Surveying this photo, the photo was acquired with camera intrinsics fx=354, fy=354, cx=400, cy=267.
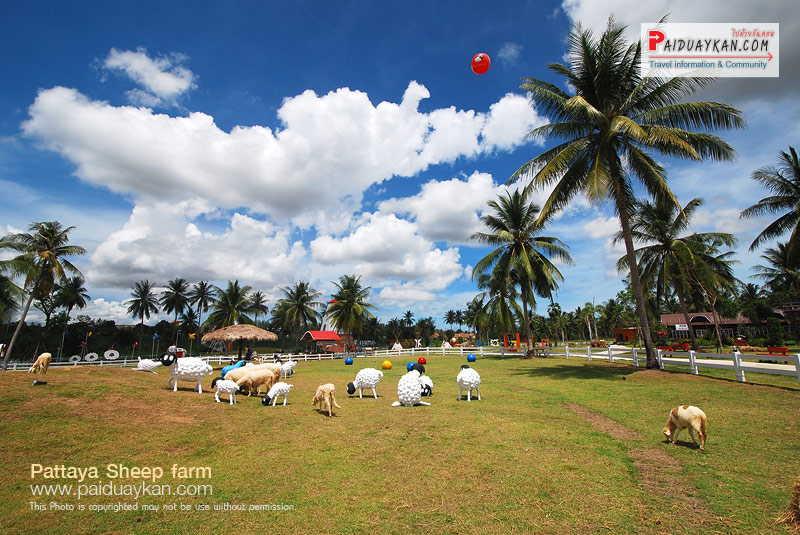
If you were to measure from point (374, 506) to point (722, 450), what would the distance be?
6.03m

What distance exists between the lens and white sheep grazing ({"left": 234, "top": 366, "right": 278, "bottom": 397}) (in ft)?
37.5

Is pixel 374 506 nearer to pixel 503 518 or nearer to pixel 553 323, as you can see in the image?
pixel 503 518

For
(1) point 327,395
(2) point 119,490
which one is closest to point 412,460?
(1) point 327,395

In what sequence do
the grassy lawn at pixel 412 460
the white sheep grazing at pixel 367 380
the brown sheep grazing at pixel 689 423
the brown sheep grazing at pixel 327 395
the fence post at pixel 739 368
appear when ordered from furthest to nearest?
the fence post at pixel 739 368 → the white sheep grazing at pixel 367 380 → the brown sheep grazing at pixel 327 395 → the brown sheep grazing at pixel 689 423 → the grassy lawn at pixel 412 460

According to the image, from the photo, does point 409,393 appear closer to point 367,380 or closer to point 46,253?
point 367,380

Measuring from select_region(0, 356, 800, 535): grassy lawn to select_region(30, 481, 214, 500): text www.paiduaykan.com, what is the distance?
12cm

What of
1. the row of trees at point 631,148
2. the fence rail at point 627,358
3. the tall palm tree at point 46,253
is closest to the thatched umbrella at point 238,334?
the fence rail at point 627,358

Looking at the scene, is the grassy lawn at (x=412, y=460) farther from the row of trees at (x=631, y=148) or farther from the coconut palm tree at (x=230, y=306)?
the coconut palm tree at (x=230, y=306)

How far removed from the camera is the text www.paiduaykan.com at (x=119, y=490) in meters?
4.51

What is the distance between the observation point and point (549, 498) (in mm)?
4379

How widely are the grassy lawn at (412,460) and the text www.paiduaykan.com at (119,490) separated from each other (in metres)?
0.12

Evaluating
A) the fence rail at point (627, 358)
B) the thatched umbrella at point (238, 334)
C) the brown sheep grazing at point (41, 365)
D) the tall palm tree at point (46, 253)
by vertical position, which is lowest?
the fence rail at point (627, 358)

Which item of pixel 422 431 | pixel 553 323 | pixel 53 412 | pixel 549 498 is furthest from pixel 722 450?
pixel 553 323

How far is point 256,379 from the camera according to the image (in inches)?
456
